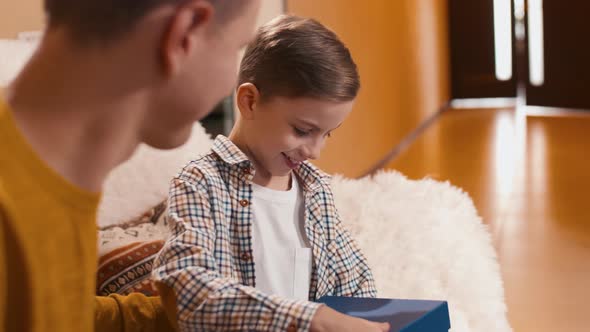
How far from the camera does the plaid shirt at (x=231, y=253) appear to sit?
915mm

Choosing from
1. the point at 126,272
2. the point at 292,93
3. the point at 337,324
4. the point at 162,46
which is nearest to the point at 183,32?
the point at 162,46

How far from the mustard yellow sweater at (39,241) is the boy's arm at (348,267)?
632 mm

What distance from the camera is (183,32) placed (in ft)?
1.91

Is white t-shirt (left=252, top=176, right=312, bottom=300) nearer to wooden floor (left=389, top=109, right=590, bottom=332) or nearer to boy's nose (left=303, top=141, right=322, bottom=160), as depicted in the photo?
boy's nose (left=303, top=141, right=322, bottom=160)

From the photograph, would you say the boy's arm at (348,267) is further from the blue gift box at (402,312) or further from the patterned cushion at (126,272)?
the patterned cushion at (126,272)

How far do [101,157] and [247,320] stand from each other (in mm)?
357

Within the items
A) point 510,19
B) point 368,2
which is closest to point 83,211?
point 368,2

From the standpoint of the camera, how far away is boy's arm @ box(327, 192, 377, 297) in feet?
4.00

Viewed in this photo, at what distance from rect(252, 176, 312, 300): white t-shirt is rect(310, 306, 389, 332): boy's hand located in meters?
0.25

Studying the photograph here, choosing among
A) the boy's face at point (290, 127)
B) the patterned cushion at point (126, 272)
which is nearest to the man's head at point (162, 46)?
the boy's face at point (290, 127)

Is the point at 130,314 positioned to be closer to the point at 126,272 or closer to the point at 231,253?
the point at 231,253

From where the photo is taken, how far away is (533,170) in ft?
14.1

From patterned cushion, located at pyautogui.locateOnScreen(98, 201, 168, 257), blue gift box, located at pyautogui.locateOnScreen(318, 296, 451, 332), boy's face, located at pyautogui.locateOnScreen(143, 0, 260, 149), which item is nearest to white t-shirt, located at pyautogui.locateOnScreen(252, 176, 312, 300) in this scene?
blue gift box, located at pyautogui.locateOnScreen(318, 296, 451, 332)

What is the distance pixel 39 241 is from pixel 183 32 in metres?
0.17
